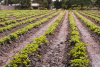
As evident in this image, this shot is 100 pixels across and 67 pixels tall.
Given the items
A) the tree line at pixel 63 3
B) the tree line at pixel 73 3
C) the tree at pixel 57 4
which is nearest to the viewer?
the tree line at pixel 63 3

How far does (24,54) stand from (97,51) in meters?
4.66

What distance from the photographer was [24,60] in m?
4.99

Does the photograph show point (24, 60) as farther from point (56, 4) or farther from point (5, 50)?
point (56, 4)

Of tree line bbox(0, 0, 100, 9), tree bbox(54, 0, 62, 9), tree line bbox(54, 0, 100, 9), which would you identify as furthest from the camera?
tree bbox(54, 0, 62, 9)

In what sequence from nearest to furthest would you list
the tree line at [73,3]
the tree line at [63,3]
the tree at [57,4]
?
the tree line at [63,3], the tree line at [73,3], the tree at [57,4]

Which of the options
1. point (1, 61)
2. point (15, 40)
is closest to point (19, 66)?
point (1, 61)

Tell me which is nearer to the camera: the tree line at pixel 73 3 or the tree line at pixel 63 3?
the tree line at pixel 63 3

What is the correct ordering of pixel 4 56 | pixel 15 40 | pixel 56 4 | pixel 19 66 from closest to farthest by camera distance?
pixel 19 66
pixel 4 56
pixel 15 40
pixel 56 4

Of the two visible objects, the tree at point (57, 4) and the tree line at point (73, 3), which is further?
the tree at point (57, 4)

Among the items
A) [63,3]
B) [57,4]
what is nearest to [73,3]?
[63,3]

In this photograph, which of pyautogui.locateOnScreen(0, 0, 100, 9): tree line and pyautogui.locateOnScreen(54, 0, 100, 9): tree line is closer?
pyautogui.locateOnScreen(0, 0, 100, 9): tree line

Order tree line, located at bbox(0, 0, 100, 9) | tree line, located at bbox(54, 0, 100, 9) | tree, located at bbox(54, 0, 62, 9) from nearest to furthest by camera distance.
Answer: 1. tree line, located at bbox(0, 0, 100, 9)
2. tree line, located at bbox(54, 0, 100, 9)
3. tree, located at bbox(54, 0, 62, 9)

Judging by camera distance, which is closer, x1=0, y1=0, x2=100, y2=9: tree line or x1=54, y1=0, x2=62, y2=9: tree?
x1=0, y1=0, x2=100, y2=9: tree line

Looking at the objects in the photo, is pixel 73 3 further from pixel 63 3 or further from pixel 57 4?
pixel 57 4
